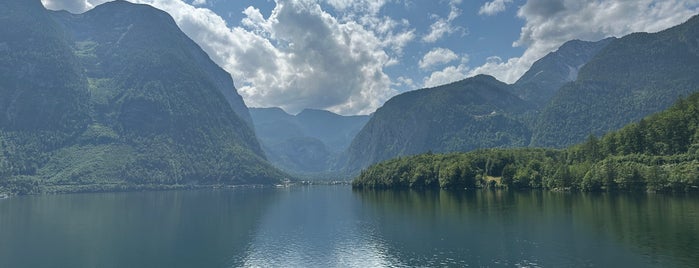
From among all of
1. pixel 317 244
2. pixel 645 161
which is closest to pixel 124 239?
pixel 317 244

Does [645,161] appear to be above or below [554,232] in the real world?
above

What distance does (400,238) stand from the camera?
90062 mm

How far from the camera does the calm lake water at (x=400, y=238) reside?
→ 6919cm

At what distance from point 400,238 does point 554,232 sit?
2714 centimetres

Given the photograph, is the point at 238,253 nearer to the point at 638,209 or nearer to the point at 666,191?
the point at 638,209

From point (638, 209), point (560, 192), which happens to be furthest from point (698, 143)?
point (638, 209)

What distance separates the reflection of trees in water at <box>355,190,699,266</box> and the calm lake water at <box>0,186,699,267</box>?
173 millimetres

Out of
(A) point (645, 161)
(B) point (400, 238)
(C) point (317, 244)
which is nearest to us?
(C) point (317, 244)

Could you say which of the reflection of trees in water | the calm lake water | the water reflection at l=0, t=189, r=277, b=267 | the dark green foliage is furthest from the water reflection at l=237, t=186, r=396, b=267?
the dark green foliage

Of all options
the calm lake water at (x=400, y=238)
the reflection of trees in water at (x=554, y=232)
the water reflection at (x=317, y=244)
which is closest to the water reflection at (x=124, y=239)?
the calm lake water at (x=400, y=238)

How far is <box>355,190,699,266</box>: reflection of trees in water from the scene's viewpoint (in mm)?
66062

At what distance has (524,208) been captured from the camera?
123875 mm

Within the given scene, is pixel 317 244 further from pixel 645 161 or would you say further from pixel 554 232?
pixel 645 161

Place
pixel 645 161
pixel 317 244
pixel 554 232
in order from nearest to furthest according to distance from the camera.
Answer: pixel 554 232 < pixel 317 244 < pixel 645 161
